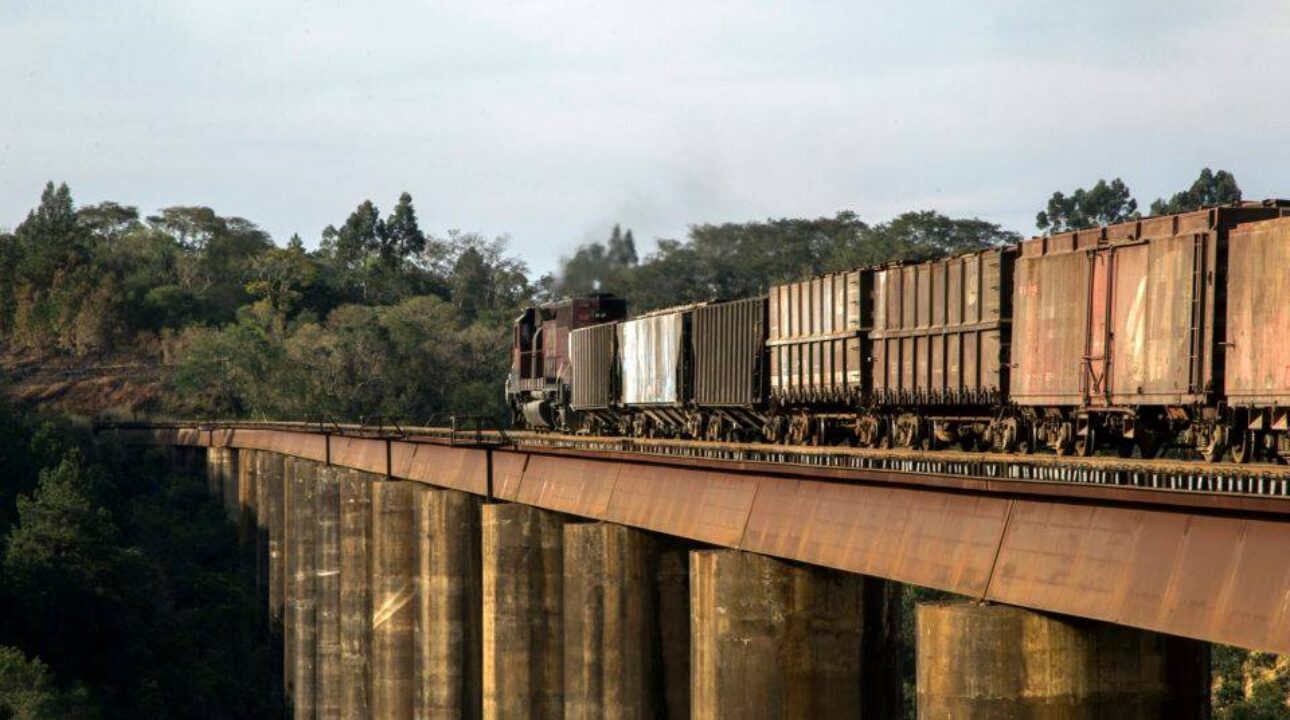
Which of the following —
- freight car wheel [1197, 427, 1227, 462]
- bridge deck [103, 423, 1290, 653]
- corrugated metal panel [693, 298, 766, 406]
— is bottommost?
bridge deck [103, 423, 1290, 653]

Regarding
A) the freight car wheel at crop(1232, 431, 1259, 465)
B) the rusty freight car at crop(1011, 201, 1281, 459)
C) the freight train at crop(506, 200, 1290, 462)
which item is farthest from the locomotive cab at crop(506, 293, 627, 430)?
the freight car wheel at crop(1232, 431, 1259, 465)

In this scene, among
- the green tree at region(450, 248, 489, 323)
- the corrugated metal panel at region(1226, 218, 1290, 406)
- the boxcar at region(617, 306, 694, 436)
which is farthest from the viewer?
the green tree at region(450, 248, 489, 323)

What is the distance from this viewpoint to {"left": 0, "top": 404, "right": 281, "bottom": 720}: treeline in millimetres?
60188

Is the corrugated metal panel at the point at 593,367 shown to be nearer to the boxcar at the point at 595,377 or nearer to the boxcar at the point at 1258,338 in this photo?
the boxcar at the point at 595,377

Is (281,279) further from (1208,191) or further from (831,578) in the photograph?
(831,578)

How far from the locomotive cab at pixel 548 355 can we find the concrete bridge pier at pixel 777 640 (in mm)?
29266

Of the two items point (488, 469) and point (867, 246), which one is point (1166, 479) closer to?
point (488, 469)

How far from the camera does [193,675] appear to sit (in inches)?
2574

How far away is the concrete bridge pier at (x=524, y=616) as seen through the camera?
35094 millimetres

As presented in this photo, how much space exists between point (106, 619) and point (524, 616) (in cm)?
3448

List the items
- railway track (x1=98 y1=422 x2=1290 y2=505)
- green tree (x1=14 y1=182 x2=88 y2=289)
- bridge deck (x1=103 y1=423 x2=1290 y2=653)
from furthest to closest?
green tree (x1=14 y1=182 x2=88 y2=289)
railway track (x1=98 y1=422 x2=1290 y2=505)
bridge deck (x1=103 y1=423 x2=1290 y2=653)

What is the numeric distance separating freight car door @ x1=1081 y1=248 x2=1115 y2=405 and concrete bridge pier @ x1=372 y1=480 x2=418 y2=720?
2692cm

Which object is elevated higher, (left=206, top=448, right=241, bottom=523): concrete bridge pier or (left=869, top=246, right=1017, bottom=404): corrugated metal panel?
(left=869, top=246, right=1017, bottom=404): corrugated metal panel

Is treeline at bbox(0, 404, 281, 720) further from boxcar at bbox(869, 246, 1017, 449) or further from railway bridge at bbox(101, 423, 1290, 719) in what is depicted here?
boxcar at bbox(869, 246, 1017, 449)
